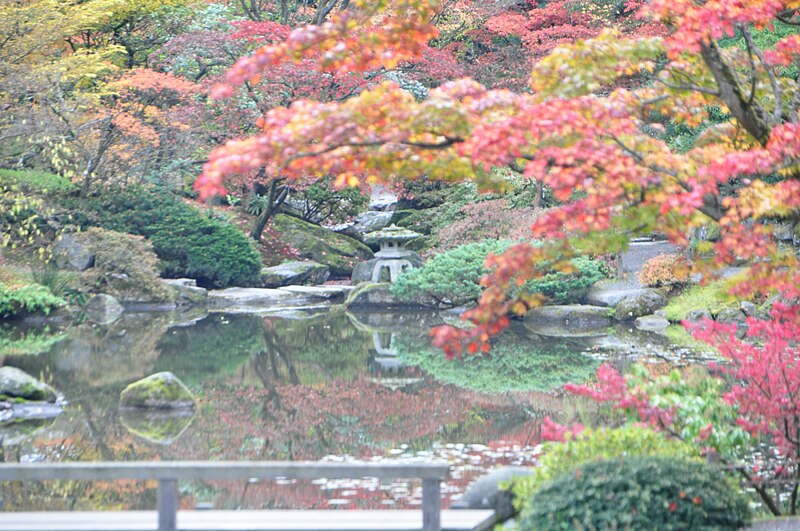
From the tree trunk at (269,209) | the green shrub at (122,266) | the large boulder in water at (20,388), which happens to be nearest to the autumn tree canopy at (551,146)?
the large boulder in water at (20,388)

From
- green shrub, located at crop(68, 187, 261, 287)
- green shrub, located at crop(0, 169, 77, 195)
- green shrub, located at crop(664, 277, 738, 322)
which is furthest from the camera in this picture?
green shrub, located at crop(68, 187, 261, 287)

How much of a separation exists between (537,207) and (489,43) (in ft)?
24.8

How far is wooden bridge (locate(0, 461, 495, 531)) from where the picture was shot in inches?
173

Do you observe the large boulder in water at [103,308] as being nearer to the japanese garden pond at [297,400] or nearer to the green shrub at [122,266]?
the green shrub at [122,266]

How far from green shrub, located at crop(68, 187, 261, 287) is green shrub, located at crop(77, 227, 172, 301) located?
→ 1.40 m

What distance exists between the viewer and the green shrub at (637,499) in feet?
13.4

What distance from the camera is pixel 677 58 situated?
5414 mm

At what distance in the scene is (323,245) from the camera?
2614 cm

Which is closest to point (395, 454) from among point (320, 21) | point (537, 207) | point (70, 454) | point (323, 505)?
point (323, 505)

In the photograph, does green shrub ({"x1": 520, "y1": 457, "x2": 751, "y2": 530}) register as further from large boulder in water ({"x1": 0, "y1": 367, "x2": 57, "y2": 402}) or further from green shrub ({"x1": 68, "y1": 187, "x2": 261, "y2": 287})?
green shrub ({"x1": 68, "y1": 187, "x2": 261, "y2": 287})

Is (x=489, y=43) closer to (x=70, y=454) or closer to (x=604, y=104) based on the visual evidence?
(x=70, y=454)

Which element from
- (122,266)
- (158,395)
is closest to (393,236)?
(122,266)

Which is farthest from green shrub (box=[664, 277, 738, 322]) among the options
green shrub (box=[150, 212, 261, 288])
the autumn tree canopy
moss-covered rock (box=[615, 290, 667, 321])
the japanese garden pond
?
the autumn tree canopy

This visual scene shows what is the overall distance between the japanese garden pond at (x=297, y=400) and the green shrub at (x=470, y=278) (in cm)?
155
